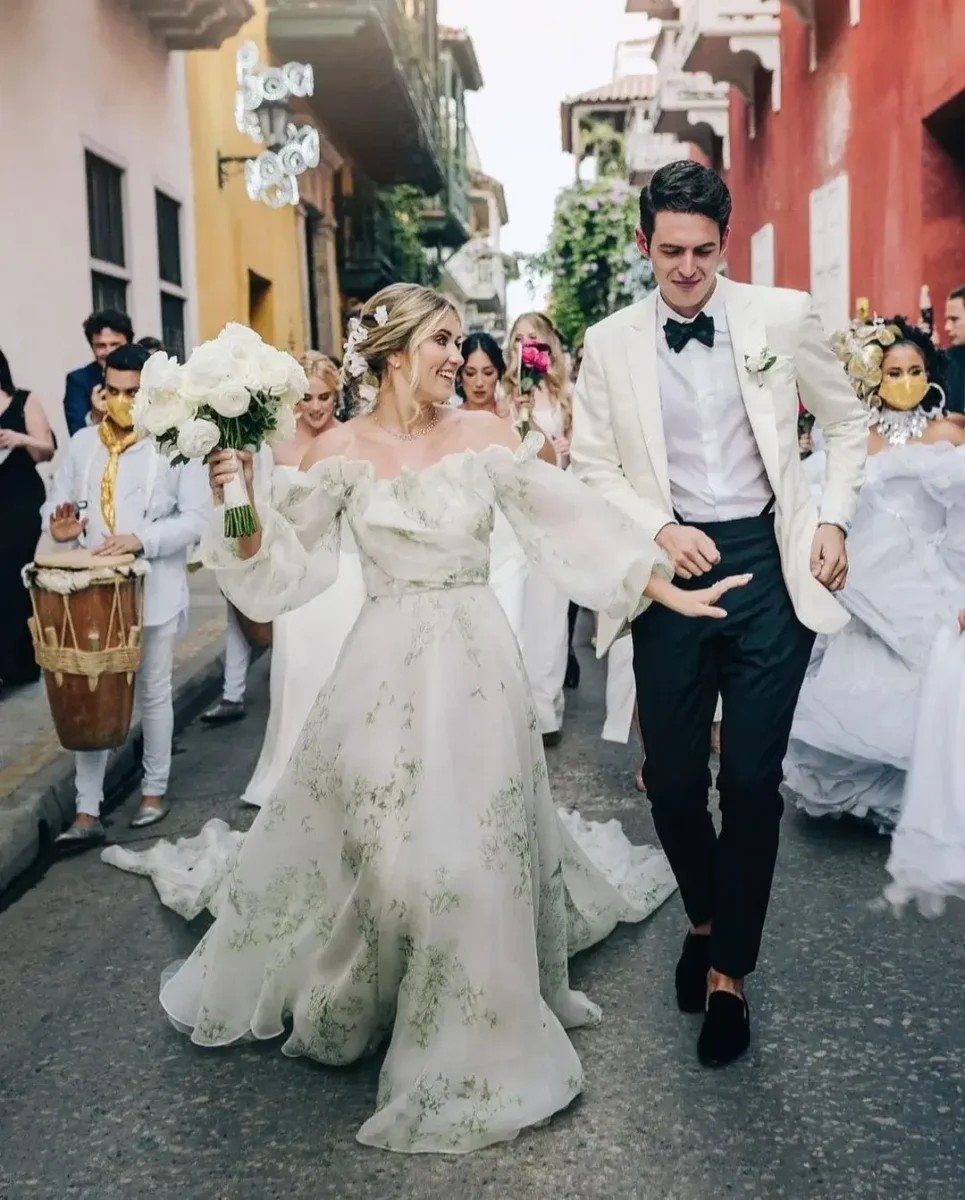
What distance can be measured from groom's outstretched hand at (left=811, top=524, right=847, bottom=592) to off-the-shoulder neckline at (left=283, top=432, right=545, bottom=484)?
0.75 meters

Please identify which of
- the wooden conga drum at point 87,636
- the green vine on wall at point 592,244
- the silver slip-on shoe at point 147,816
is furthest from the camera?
the green vine on wall at point 592,244

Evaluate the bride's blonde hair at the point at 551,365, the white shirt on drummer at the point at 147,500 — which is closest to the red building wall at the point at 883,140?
the bride's blonde hair at the point at 551,365

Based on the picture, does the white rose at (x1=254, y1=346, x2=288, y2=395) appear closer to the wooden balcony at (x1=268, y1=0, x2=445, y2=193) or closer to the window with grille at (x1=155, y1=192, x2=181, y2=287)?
the window with grille at (x1=155, y1=192, x2=181, y2=287)

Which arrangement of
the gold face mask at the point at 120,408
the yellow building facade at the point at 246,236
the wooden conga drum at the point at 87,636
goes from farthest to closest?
the yellow building facade at the point at 246,236 < the gold face mask at the point at 120,408 < the wooden conga drum at the point at 87,636

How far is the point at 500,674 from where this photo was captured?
368cm

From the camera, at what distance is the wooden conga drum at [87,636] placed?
532 cm

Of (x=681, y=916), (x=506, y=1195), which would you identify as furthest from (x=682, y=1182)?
(x=681, y=916)

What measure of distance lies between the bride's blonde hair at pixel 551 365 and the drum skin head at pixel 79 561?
3498 millimetres

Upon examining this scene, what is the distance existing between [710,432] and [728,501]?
0.59 ft

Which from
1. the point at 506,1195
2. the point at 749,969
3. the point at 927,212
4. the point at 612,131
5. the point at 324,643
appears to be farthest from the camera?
the point at 612,131

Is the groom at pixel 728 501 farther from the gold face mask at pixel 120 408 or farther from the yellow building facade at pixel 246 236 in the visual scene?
the yellow building facade at pixel 246 236

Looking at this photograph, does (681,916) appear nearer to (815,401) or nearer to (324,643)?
(815,401)

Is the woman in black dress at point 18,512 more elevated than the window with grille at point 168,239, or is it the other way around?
the window with grille at point 168,239

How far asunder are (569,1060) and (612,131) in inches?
2056
